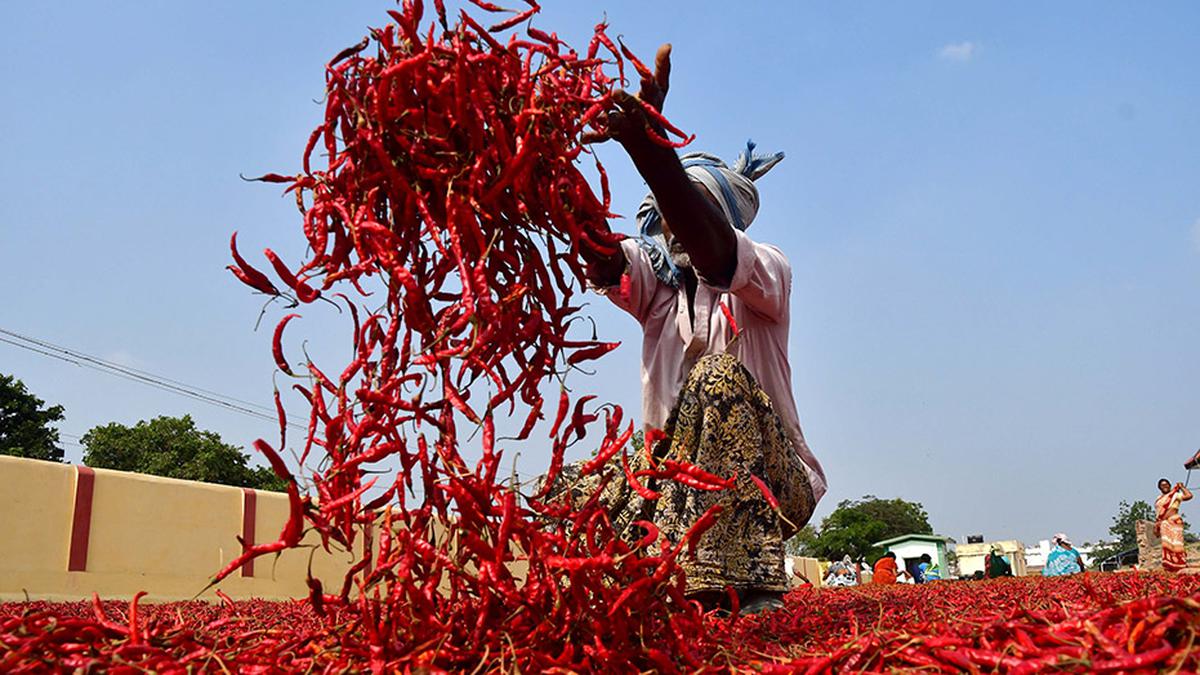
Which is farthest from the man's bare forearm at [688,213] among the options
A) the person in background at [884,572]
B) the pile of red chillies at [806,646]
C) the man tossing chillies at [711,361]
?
the person in background at [884,572]

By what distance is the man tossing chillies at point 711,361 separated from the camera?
8.07 feet

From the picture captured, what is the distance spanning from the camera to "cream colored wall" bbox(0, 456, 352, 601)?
657cm

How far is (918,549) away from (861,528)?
1426 cm

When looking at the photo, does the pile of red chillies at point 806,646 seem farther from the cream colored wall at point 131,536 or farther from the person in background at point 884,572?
the person in background at point 884,572

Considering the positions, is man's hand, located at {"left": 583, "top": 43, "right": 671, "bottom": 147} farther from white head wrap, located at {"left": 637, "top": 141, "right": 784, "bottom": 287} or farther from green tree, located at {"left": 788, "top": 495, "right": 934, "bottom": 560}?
green tree, located at {"left": 788, "top": 495, "right": 934, "bottom": 560}

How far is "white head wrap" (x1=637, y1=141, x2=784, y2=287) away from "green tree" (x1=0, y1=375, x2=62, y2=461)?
2654cm

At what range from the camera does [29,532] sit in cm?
662

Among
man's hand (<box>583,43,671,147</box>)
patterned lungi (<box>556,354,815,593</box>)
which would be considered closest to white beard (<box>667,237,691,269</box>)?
patterned lungi (<box>556,354,815,593</box>)

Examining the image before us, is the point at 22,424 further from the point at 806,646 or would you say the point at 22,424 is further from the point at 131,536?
the point at 806,646

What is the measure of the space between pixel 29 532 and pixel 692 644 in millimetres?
6591

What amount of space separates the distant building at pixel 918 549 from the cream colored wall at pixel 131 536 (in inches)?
948

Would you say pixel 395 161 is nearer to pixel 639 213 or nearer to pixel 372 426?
pixel 372 426

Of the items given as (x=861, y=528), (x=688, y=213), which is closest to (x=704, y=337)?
(x=688, y=213)

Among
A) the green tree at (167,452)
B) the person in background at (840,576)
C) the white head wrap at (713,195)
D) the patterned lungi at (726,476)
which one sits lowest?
the person in background at (840,576)
